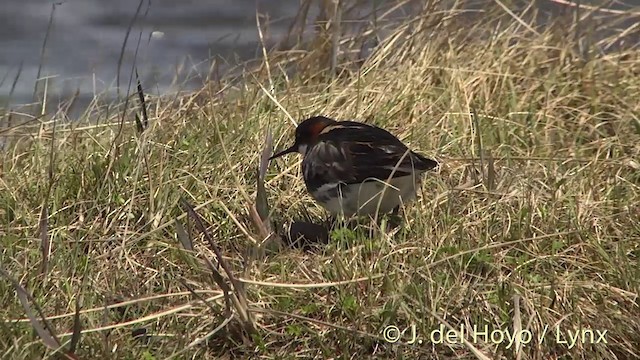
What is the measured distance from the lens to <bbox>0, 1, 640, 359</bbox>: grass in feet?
13.9

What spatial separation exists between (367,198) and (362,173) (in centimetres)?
10

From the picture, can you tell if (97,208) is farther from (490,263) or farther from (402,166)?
(490,263)

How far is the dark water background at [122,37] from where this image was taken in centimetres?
754

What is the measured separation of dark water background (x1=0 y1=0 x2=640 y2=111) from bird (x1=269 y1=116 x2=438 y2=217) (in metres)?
1.98

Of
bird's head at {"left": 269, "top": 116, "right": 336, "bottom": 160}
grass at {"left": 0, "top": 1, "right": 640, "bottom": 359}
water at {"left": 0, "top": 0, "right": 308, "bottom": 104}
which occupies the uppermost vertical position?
bird's head at {"left": 269, "top": 116, "right": 336, "bottom": 160}

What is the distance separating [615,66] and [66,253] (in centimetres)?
317

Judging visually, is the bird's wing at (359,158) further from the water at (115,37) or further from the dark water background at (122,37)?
the water at (115,37)

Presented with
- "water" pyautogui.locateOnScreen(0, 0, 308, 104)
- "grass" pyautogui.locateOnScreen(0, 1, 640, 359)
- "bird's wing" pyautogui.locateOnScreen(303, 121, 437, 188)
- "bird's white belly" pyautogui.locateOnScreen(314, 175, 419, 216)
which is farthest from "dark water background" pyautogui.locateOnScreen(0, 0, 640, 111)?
"bird's white belly" pyautogui.locateOnScreen(314, 175, 419, 216)

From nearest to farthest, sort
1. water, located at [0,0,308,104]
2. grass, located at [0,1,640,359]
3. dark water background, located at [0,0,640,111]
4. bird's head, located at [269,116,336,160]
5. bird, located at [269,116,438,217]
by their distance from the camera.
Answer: grass, located at [0,1,640,359] → bird, located at [269,116,438,217] → bird's head, located at [269,116,336,160] → dark water background, located at [0,0,640,111] → water, located at [0,0,308,104]

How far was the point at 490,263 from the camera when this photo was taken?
14.9ft

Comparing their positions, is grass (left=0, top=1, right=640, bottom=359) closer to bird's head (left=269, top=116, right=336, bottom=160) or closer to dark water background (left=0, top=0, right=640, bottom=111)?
bird's head (left=269, top=116, right=336, bottom=160)

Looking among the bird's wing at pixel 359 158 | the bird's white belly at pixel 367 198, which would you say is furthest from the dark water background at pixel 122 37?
the bird's white belly at pixel 367 198

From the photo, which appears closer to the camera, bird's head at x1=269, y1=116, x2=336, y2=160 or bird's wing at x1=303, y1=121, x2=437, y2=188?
bird's wing at x1=303, y1=121, x2=437, y2=188

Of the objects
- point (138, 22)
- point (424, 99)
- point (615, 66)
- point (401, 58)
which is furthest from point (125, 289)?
point (138, 22)
